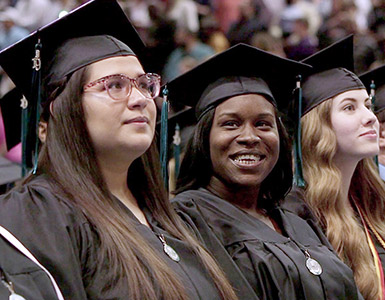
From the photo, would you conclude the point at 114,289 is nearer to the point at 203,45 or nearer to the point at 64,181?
Answer: the point at 64,181

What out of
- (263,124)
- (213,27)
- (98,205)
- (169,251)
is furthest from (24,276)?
(213,27)

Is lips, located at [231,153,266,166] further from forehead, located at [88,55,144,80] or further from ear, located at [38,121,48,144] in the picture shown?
ear, located at [38,121,48,144]

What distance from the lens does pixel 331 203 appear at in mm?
3346

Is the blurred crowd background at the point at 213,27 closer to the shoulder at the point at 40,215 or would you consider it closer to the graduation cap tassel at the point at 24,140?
the graduation cap tassel at the point at 24,140

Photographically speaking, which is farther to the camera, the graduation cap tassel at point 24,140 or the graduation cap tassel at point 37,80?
the graduation cap tassel at point 24,140

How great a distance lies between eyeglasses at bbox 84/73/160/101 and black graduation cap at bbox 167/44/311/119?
563mm

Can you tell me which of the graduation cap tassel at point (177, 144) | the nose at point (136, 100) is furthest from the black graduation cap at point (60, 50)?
the graduation cap tassel at point (177, 144)

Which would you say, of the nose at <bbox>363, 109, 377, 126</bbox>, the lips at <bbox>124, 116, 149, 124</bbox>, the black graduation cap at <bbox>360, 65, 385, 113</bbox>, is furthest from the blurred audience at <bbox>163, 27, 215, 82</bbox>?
the lips at <bbox>124, 116, 149, 124</bbox>

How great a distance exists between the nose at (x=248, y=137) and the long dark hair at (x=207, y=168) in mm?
148

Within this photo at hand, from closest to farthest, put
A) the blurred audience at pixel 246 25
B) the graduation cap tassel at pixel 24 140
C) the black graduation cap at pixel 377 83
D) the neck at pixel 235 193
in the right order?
the graduation cap tassel at pixel 24 140 < the neck at pixel 235 193 < the black graduation cap at pixel 377 83 < the blurred audience at pixel 246 25

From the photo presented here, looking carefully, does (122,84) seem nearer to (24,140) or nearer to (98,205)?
(98,205)

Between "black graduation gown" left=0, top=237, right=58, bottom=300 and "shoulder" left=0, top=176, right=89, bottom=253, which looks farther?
"shoulder" left=0, top=176, right=89, bottom=253

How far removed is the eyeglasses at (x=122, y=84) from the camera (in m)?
2.32

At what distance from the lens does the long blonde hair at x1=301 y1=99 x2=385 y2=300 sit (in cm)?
322
